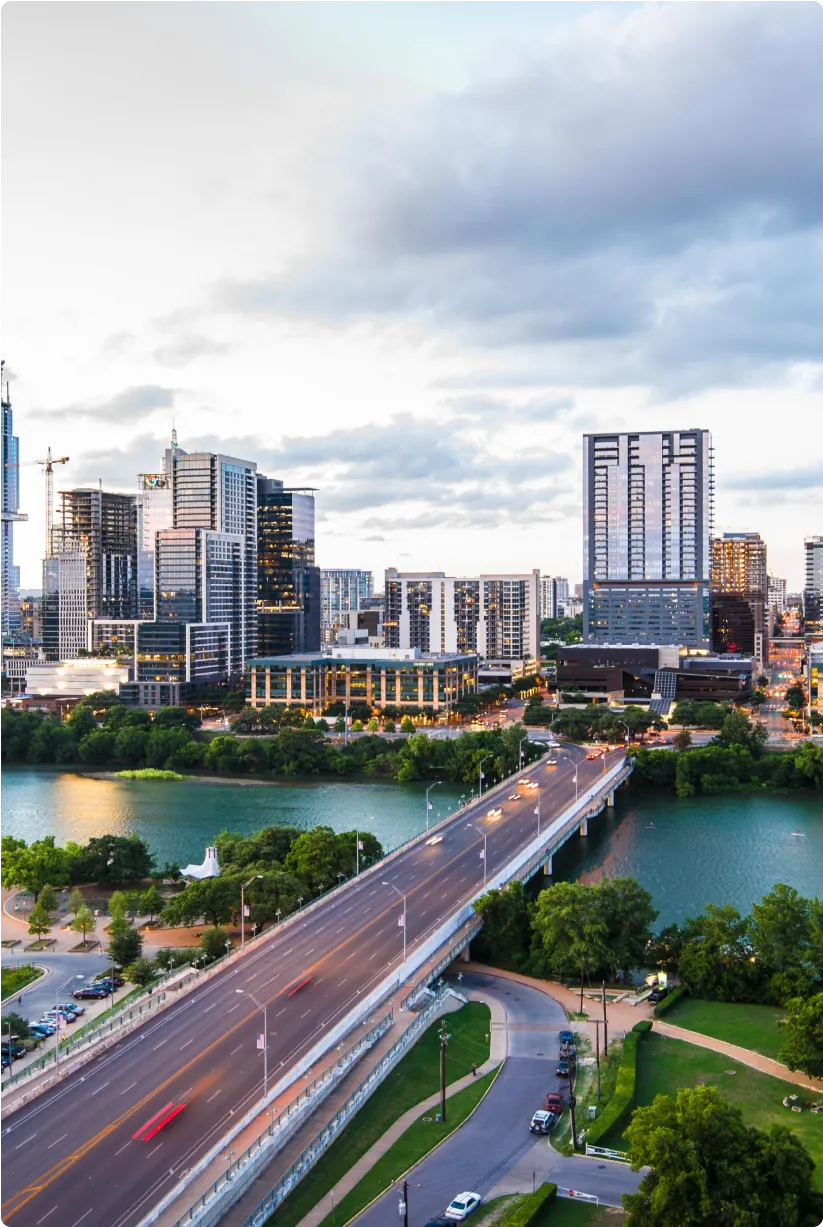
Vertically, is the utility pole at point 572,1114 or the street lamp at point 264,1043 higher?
the street lamp at point 264,1043

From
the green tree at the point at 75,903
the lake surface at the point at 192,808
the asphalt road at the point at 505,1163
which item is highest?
the green tree at the point at 75,903

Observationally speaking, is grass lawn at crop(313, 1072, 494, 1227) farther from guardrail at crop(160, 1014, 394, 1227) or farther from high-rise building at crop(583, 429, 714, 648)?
high-rise building at crop(583, 429, 714, 648)

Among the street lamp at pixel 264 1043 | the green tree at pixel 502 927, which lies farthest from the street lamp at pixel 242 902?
the green tree at pixel 502 927

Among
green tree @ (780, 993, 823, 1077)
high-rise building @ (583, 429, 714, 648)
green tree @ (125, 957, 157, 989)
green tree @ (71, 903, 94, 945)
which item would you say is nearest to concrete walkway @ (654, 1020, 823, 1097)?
green tree @ (780, 993, 823, 1077)

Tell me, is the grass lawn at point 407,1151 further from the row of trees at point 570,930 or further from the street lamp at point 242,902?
the street lamp at point 242,902

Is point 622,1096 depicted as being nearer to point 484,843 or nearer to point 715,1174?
point 715,1174

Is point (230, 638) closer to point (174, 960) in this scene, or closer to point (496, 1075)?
point (174, 960)
